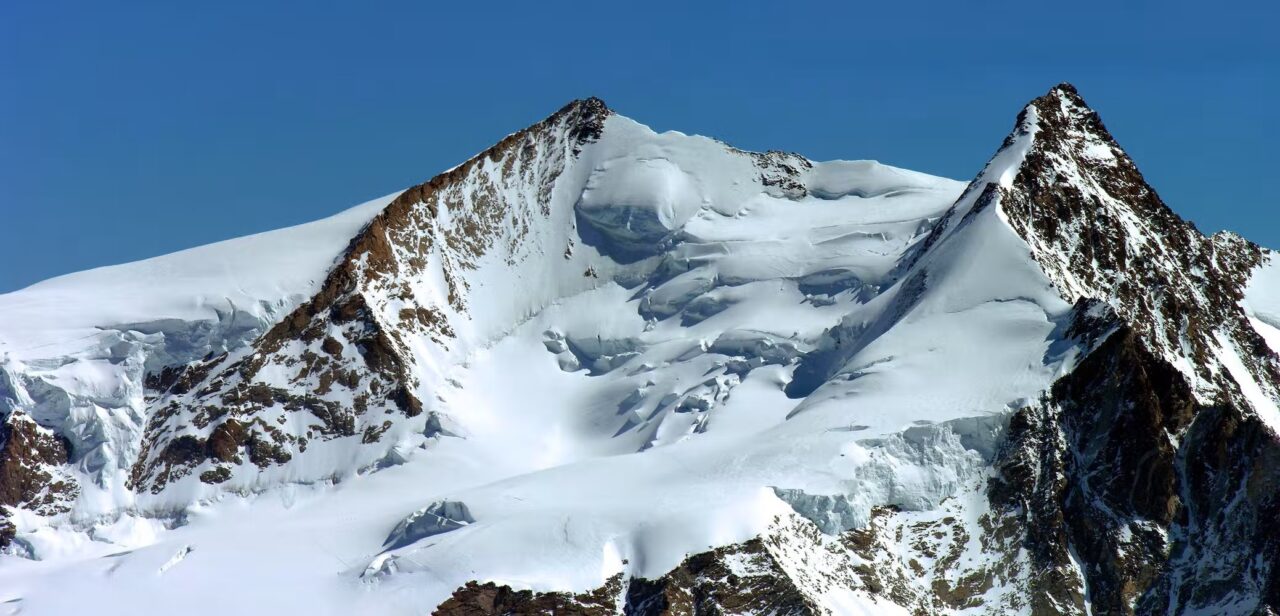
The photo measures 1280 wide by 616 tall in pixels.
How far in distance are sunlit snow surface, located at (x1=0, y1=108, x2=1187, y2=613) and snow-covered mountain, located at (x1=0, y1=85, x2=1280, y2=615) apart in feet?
0.99

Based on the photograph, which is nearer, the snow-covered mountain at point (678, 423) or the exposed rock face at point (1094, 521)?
the exposed rock face at point (1094, 521)

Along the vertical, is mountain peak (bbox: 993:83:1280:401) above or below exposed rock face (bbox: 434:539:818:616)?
above

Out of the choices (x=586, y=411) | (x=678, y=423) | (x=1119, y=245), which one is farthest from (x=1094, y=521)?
(x=586, y=411)

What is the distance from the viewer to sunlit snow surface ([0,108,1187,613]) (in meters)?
152

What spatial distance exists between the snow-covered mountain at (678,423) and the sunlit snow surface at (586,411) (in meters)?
0.30

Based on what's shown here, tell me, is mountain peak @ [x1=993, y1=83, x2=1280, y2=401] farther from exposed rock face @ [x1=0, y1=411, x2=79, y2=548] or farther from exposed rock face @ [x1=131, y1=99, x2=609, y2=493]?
exposed rock face @ [x1=0, y1=411, x2=79, y2=548]

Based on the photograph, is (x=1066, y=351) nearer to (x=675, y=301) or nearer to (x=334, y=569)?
(x=675, y=301)

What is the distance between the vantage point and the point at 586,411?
601 feet

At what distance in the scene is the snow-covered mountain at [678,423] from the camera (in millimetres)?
151750

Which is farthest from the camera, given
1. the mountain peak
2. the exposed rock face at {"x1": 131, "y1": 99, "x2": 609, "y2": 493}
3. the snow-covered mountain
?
the mountain peak

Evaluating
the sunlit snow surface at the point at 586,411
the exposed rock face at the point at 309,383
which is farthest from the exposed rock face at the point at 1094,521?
the exposed rock face at the point at 309,383

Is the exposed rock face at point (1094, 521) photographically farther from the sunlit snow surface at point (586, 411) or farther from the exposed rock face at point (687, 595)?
the sunlit snow surface at point (586, 411)

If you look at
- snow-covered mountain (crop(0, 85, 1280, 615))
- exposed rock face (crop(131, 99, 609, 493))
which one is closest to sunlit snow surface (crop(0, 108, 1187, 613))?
snow-covered mountain (crop(0, 85, 1280, 615))

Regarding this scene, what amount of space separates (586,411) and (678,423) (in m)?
11.9
